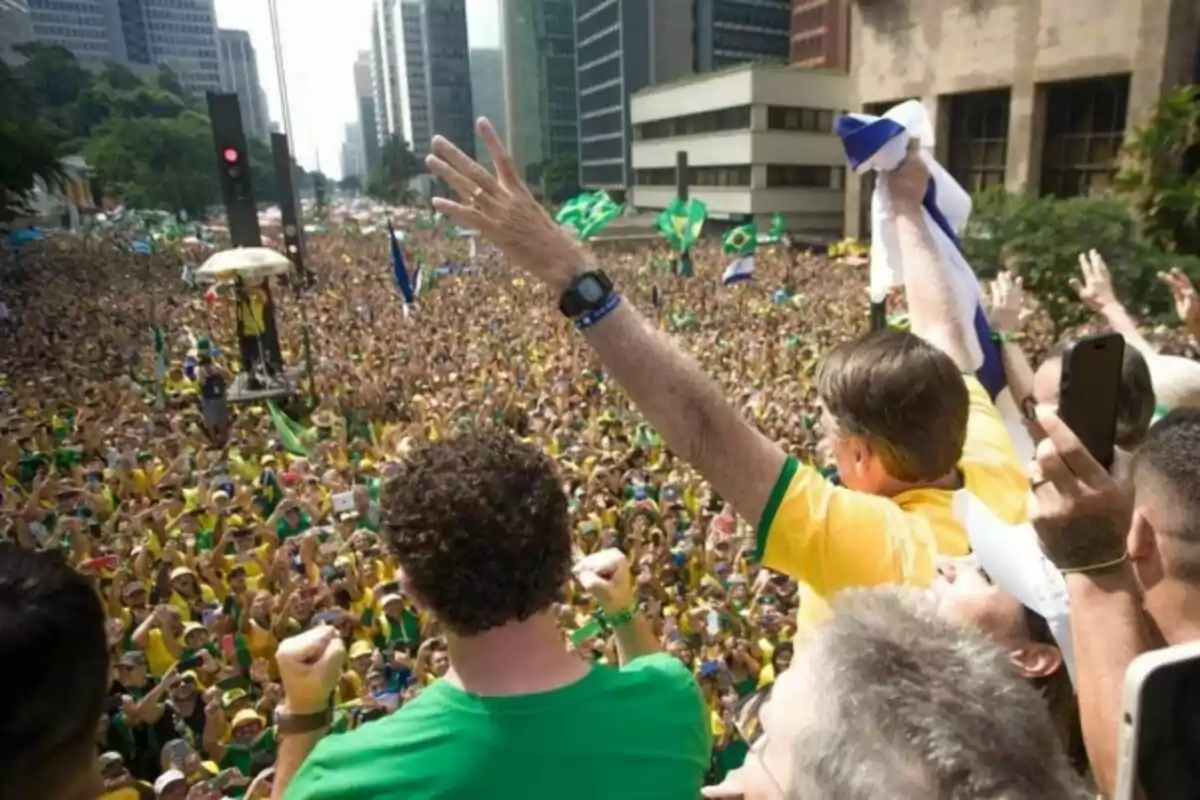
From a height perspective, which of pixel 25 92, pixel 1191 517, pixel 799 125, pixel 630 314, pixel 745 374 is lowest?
pixel 745 374

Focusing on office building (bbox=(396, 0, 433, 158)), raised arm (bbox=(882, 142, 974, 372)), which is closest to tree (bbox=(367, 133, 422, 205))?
office building (bbox=(396, 0, 433, 158))

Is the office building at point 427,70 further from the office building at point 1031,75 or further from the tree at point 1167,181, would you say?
the tree at point 1167,181

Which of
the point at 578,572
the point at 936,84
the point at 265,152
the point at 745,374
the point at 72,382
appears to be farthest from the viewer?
the point at 265,152

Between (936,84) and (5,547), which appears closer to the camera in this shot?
(5,547)

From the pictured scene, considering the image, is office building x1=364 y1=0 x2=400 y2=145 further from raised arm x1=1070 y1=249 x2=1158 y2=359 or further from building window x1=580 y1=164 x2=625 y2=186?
raised arm x1=1070 y1=249 x2=1158 y2=359

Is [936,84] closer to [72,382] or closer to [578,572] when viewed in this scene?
[72,382]

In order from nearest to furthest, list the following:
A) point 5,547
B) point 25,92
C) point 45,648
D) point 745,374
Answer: point 45,648 < point 5,547 < point 745,374 < point 25,92

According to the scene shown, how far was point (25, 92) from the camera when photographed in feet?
126

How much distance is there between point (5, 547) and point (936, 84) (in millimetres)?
32773

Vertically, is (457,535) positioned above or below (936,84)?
below

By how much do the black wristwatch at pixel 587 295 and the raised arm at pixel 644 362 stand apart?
27 mm

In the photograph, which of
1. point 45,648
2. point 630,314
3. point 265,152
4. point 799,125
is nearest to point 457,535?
point 630,314

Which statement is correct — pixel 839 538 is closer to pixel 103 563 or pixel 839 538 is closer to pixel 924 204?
pixel 924 204

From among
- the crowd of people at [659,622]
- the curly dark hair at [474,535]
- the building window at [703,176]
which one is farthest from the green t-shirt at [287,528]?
the building window at [703,176]
